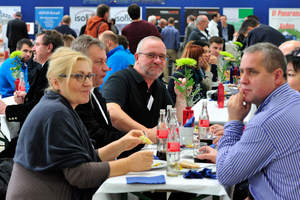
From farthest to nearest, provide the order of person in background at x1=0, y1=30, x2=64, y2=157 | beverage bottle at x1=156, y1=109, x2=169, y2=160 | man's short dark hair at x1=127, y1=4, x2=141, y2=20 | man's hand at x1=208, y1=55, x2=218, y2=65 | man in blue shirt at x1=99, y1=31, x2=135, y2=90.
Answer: man's short dark hair at x1=127, y1=4, x2=141, y2=20 → man's hand at x1=208, y1=55, x2=218, y2=65 → man in blue shirt at x1=99, y1=31, x2=135, y2=90 → person in background at x1=0, y1=30, x2=64, y2=157 → beverage bottle at x1=156, y1=109, x2=169, y2=160

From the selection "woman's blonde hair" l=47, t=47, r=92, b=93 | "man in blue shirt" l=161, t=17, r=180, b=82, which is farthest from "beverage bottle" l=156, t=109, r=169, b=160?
"man in blue shirt" l=161, t=17, r=180, b=82

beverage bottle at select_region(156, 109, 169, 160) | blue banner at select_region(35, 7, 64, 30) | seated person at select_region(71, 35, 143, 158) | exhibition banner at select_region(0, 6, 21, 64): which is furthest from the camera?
blue banner at select_region(35, 7, 64, 30)

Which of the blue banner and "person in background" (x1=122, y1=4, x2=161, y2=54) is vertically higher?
the blue banner

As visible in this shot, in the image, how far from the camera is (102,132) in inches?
94.3

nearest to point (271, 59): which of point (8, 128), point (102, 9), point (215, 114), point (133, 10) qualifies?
point (215, 114)

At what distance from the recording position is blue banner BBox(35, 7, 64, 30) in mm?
13609

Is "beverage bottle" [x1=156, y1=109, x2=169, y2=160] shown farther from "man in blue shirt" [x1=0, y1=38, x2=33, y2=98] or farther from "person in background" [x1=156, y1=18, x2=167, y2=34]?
"person in background" [x1=156, y1=18, x2=167, y2=34]

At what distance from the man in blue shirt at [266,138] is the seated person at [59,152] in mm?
509

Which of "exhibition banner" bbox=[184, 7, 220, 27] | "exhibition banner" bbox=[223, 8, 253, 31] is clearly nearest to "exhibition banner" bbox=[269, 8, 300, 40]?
"exhibition banner" bbox=[223, 8, 253, 31]

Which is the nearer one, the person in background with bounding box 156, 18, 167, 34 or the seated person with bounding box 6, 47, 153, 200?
the seated person with bounding box 6, 47, 153, 200

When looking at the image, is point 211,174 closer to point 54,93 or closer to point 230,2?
point 54,93

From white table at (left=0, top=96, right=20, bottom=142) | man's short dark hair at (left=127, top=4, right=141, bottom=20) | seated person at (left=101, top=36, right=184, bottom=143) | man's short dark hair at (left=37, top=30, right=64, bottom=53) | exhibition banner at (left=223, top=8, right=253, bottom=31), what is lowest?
white table at (left=0, top=96, right=20, bottom=142)

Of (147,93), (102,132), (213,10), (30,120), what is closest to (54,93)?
(30,120)

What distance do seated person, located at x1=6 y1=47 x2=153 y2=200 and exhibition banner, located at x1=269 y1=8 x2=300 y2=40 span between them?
1230cm
